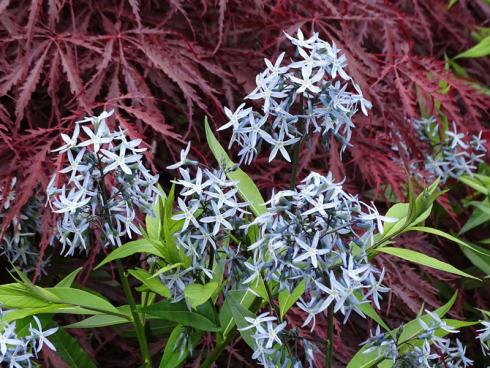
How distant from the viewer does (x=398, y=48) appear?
2.42 m

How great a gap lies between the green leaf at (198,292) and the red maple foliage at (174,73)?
0.42 m

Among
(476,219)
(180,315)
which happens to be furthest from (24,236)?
(476,219)

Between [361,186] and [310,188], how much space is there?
3.56ft

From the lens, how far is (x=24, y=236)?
1935 mm

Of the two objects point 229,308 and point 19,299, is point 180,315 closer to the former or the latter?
point 229,308

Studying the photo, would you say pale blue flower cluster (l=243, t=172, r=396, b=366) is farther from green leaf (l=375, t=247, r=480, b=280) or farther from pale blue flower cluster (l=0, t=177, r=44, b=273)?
pale blue flower cluster (l=0, t=177, r=44, b=273)

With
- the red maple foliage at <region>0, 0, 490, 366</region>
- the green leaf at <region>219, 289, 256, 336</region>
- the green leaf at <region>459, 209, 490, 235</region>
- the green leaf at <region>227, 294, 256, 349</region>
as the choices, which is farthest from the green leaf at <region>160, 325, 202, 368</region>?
the green leaf at <region>459, 209, 490, 235</region>

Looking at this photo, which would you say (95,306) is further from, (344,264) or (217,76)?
(217,76)

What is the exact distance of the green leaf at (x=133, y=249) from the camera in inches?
59.2

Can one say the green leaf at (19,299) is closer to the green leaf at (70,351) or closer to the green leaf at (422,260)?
the green leaf at (70,351)

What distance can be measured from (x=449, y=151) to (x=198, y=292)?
1.24 meters

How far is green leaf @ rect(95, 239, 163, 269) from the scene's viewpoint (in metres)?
1.50

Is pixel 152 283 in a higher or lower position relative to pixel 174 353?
higher

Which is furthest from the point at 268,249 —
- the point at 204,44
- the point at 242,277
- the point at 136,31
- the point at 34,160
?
the point at 204,44
